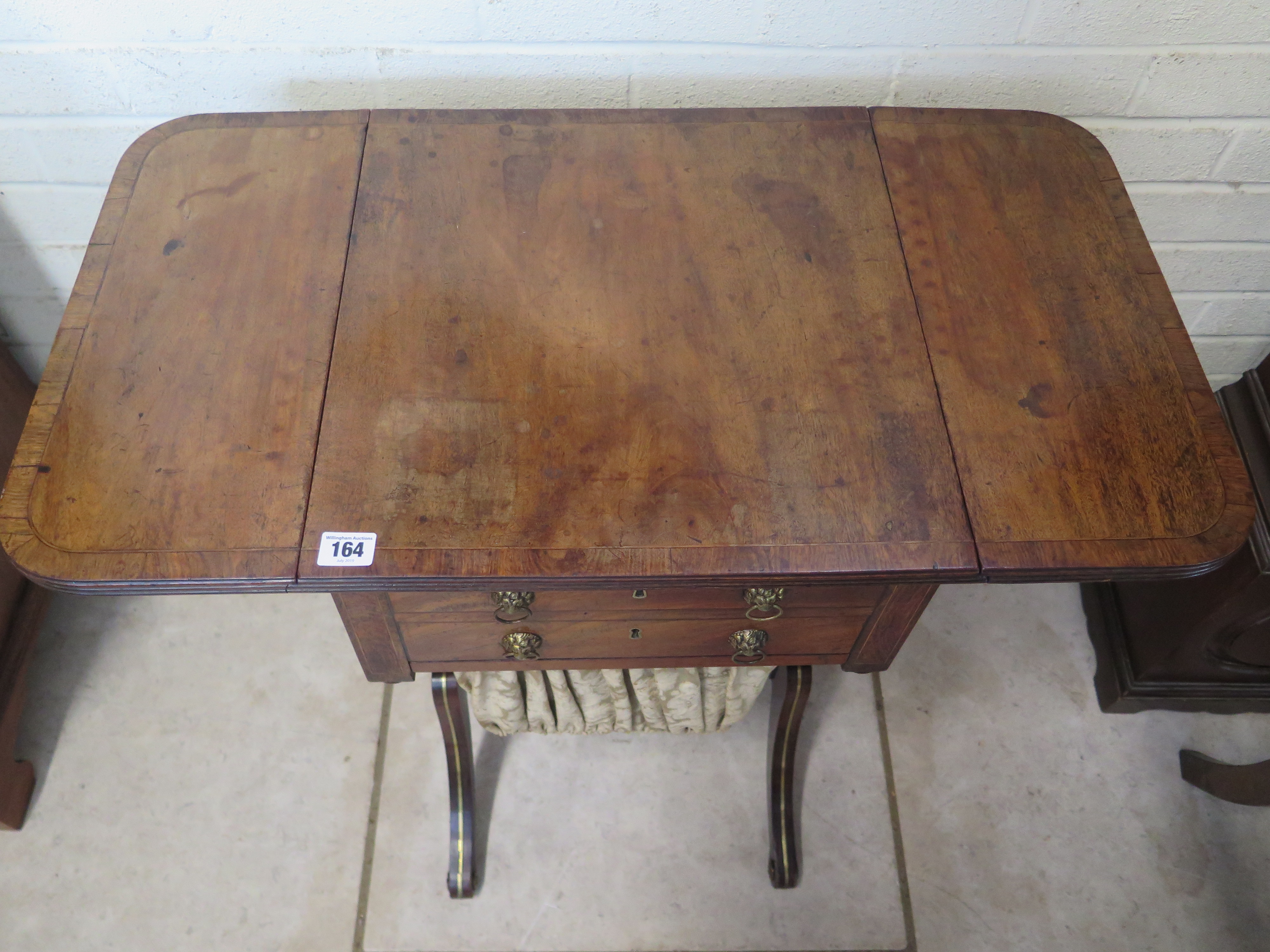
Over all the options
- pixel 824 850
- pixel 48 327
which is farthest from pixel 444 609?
pixel 48 327

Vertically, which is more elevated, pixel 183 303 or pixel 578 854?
pixel 183 303

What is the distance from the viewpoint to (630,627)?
106 cm

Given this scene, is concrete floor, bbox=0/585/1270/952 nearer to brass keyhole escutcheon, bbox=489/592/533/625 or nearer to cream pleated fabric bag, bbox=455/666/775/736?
cream pleated fabric bag, bbox=455/666/775/736

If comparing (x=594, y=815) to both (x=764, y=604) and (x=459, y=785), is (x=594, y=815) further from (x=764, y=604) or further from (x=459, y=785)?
(x=764, y=604)

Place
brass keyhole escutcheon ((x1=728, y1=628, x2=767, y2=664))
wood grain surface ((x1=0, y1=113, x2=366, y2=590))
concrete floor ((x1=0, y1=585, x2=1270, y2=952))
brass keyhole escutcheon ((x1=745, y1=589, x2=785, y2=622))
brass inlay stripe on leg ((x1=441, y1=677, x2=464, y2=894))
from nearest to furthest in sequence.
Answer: wood grain surface ((x1=0, y1=113, x2=366, y2=590)) → brass keyhole escutcheon ((x1=745, y1=589, x2=785, y2=622)) → brass keyhole escutcheon ((x1=728, y1=628, x2=767, y2=664)) → brass inlay stripe on leg ((x1=441, y1=677, x2=464, y2=894)) → concrete floor ((x1=0, y1=585, x2=1270, y2=952))

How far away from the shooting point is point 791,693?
52.7 inches

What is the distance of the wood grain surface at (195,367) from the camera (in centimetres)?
86

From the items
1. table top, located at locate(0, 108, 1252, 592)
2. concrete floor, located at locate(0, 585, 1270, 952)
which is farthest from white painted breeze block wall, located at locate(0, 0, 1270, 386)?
concrete floor, located at locate(0, 585, 1270, 952)

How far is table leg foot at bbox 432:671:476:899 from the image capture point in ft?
4.52

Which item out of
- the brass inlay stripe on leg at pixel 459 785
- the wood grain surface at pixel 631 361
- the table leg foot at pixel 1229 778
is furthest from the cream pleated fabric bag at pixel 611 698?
the table leg foot at pixel 1229 778

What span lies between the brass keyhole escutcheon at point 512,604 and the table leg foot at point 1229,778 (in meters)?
1.21

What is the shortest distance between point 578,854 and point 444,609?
2.31 ft

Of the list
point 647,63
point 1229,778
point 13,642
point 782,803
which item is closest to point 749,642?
point 782,803

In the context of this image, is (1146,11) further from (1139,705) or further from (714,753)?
(714,753)
